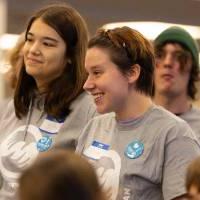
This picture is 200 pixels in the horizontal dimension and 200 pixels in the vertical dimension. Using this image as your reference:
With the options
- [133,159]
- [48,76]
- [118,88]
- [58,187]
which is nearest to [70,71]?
[48,76]

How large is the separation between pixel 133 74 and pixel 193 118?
58cm

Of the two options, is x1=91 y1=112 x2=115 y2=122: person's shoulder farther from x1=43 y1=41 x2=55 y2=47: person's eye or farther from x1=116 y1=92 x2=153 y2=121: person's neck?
x1=43 y1=41 x2=55 y2=47: person's eye

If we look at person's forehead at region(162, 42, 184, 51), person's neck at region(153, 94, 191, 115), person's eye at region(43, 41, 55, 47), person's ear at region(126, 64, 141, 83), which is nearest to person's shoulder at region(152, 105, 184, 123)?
person's ear at region(126, 64, 141, 83)

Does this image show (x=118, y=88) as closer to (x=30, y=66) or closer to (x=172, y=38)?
(x=30, y=66)

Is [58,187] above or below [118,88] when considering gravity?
above

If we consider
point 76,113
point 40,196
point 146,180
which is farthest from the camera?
point 76,113

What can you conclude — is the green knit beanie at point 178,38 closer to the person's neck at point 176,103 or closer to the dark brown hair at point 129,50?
the person's neck at point 176,103

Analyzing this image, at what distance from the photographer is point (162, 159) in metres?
1.80

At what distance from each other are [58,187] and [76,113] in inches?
44.9

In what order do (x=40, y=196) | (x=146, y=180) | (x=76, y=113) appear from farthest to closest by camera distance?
1. (x=76, y=113)
2. (x=146, y=180)
3. (x=40, y=196)

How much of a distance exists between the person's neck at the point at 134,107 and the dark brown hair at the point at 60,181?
2.74 ft

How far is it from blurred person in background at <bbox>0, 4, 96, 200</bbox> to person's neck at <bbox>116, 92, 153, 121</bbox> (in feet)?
0.89

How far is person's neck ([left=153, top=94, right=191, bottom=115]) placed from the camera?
250 cm

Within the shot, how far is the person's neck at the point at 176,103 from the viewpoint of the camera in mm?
2504
